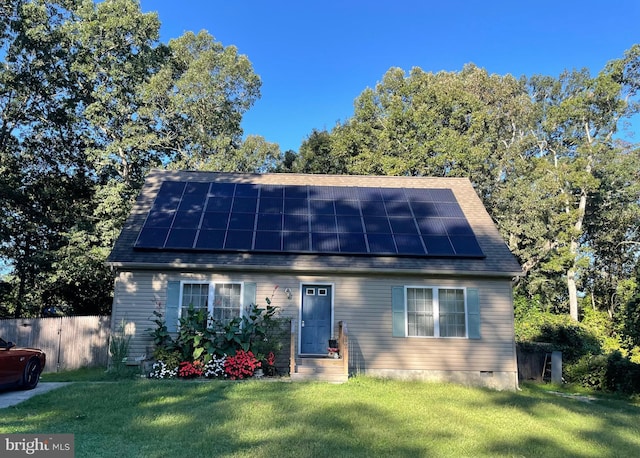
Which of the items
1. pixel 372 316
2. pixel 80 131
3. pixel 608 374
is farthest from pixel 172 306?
pixel 80 131

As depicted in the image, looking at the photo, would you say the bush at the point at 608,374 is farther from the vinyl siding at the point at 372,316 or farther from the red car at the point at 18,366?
the red car at the point at 18,366

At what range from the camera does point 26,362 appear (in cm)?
870

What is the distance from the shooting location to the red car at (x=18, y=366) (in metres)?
8.16

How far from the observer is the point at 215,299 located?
11.6 meters

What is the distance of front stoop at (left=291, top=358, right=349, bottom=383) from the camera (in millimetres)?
10047

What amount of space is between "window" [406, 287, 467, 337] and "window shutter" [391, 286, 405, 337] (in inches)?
6.5

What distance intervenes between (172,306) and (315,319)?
3.66m

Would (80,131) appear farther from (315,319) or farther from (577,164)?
(577,164)

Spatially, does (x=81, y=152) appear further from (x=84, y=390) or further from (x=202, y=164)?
(x=84, y=390)

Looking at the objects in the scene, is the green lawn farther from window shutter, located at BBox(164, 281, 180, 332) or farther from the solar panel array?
the solar panel array

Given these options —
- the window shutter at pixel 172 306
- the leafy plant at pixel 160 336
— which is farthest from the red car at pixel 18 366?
the window shutter at pixel 172 306

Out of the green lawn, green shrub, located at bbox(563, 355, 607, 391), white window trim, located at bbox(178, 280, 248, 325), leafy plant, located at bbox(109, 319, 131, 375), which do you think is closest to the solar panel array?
white window trim, located at bbox(178, 280, 248, 325)

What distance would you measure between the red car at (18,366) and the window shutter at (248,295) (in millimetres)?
4525

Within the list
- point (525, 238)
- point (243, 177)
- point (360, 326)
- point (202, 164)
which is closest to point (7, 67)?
point (202, 164)
